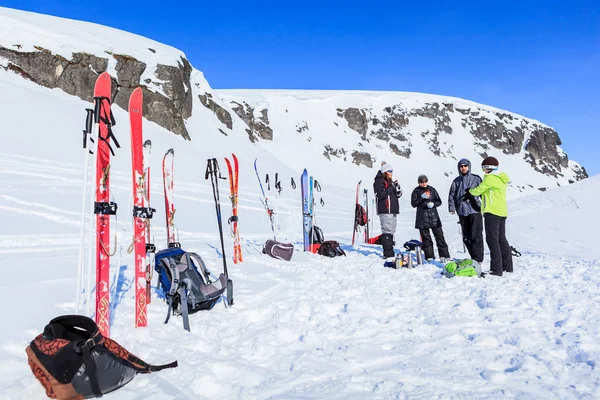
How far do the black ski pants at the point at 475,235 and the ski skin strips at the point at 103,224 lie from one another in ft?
17.4

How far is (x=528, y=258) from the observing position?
24.2ft

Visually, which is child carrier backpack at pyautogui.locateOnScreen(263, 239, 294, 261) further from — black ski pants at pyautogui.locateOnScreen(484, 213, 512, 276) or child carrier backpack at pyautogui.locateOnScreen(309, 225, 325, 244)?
black ski pants at pyautogui.locateOnScreen(484, 213, 512, 276)

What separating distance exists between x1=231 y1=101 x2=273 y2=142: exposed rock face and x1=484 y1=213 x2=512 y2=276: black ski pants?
4706 cm

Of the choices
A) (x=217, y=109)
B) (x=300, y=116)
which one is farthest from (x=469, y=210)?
(x=300, y=116)

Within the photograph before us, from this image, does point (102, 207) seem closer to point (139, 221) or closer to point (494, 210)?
point (139, 221)

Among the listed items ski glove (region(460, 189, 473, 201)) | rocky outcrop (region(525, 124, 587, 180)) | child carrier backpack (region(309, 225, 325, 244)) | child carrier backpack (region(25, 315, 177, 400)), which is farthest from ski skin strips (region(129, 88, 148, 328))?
Result: rocky outcrop (region(525, 124, 587, 180))

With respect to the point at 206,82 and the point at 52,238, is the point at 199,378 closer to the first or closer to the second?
the point at 52,238

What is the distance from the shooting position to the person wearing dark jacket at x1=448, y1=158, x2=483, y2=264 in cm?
638

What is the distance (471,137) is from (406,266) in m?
73.9

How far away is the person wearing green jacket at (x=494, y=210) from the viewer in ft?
18.9

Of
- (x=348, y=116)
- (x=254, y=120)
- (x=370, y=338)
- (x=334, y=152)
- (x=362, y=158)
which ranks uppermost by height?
(x=348, y=116)

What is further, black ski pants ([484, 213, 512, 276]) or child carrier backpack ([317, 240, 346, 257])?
child carrier backpack ([317, 240, 346, 257])

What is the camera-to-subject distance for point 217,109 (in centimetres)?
4134

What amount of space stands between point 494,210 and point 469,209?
702mm
